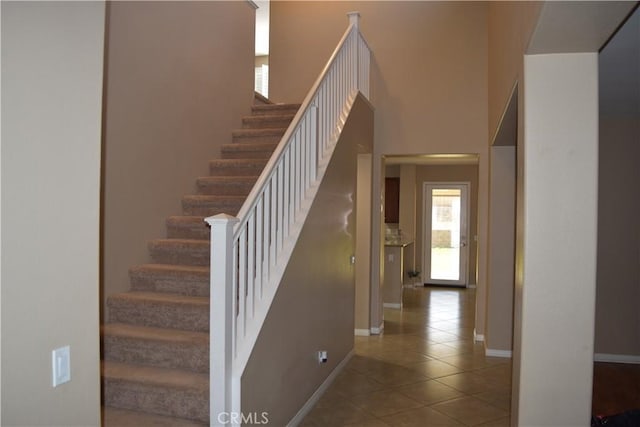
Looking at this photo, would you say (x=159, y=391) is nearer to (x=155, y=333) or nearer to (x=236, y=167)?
(x=155, y=333)

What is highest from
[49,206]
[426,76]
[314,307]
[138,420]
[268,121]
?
[426,76]

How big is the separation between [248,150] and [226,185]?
63cm

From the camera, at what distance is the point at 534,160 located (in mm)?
2352

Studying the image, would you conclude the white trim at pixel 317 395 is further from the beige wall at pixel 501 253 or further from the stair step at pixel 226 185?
the stair step at pixel 226 185

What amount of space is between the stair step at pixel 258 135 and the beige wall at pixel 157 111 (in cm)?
11

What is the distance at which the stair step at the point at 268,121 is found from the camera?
5.46 meters

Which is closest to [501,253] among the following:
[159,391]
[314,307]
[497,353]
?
[497,353]

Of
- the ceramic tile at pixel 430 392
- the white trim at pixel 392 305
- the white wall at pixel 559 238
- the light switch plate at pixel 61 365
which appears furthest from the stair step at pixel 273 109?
the light switch plate at pixel 61 365

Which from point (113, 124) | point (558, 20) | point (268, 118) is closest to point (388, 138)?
point (268, 118)

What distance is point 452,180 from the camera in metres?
10.1

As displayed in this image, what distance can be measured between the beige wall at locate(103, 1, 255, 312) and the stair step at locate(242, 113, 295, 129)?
0.64 feet

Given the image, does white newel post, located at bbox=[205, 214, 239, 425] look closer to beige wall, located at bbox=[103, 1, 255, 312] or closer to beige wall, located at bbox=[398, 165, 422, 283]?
beige wall, located at bbox=[103, 1, 255, 312]

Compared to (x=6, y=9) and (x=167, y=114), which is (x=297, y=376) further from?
(x=6, y=9)

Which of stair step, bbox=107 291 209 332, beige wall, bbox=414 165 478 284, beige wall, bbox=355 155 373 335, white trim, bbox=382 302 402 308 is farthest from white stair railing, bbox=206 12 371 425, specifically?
beige wall, bbox=414 165 478 284
